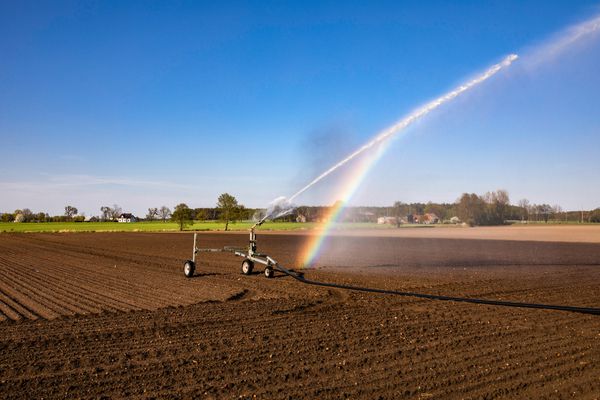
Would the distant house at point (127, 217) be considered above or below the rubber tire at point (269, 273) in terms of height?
above

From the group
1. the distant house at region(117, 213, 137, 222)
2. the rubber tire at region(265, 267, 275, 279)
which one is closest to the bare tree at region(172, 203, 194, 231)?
the distant house at region(117, 213, 137, 222)

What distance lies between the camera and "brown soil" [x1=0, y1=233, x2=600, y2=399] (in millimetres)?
6586

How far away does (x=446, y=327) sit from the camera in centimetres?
1021

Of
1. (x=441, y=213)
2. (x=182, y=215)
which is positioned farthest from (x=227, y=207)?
(x=441, y=213)

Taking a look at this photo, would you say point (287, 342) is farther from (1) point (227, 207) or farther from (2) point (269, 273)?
(1) point (227, 207)

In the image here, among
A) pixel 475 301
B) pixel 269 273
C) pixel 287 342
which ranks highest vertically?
pixel 269 273

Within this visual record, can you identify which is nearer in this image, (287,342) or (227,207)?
(287,342)

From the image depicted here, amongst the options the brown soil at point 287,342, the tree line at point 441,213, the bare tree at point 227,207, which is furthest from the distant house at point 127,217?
the brown soil at point 287,342

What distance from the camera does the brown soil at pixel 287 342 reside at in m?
6.59

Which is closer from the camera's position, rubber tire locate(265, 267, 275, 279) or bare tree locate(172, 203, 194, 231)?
rubber tire locate(265, 267, 275, 279)

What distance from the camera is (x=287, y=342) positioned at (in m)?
8.94

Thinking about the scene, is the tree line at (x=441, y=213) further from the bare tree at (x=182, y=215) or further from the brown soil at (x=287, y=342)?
the brown soil at (x=287, y=342)

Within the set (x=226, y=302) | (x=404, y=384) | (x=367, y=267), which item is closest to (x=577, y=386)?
(x=404, y=384)

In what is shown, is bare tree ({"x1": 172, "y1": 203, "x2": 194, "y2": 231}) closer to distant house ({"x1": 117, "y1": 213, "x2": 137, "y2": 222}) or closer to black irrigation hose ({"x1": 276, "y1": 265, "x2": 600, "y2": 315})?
distant house ({"x1": 117, "y1": 213, "x2": 137, "y2": 222})
